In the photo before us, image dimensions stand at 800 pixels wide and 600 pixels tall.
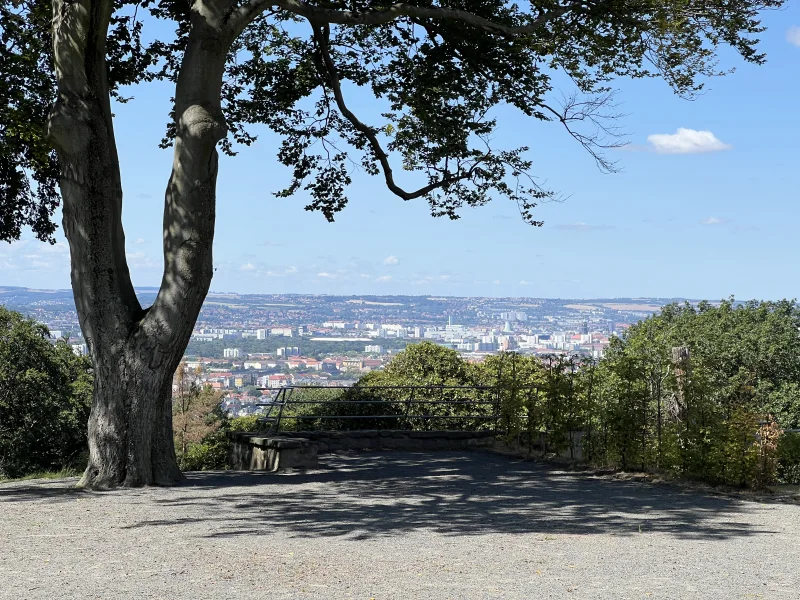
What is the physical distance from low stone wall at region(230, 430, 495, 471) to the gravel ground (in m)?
1.53

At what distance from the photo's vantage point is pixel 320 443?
16500 millimetres

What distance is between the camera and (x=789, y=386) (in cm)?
3052

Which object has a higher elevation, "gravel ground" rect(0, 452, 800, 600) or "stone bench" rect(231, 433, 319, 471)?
"gravel ground" rect(0, 452, 800, 600)

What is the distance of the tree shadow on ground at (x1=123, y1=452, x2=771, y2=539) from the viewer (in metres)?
8.50

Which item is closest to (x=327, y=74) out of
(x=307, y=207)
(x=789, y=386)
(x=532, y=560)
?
(x=307, y=207)

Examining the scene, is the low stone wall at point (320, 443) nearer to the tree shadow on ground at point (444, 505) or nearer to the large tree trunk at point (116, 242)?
the tree shadow on ground at point (444, 505)

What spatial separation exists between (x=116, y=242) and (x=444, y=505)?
5.37 m

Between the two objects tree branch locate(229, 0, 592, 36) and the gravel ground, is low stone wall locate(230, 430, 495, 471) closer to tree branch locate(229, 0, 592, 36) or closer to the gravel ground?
the gravel ground

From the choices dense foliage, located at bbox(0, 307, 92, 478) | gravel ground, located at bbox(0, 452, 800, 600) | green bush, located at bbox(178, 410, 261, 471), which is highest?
gravel ground, located at bbox(0, 452, 800, 600)

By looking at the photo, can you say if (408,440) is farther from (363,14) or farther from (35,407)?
(35,407)

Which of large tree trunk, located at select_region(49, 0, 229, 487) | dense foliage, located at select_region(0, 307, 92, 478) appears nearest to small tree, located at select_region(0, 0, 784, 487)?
large tree trunk, located at select_region(49, 0, 229, 487)

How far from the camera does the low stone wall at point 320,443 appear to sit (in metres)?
13.8

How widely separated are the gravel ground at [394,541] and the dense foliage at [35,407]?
11601 millimetres

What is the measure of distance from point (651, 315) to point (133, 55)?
32178 millimetres
